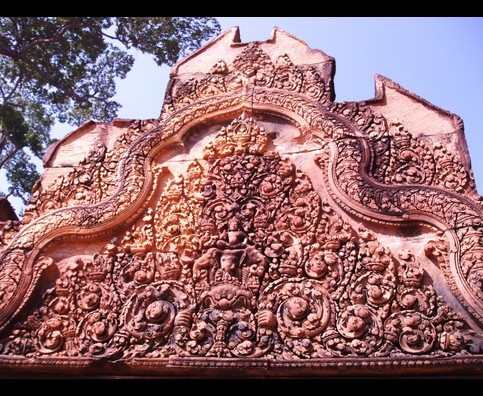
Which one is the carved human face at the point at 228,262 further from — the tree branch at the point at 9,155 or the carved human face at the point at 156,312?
the tree branch at the point at 9,155

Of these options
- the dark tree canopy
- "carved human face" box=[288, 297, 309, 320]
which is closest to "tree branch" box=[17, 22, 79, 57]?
the dark tree canopy

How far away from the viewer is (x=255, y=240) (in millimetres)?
4711

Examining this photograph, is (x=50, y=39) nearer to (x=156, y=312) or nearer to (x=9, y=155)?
(x=9, y=155)

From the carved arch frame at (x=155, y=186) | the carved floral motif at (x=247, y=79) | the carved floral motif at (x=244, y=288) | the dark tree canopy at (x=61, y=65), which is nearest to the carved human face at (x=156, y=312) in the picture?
the carved floral motif at (x=244, y=288)

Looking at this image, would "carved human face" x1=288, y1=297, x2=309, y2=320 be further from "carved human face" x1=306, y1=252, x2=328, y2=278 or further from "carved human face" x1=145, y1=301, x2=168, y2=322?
"carved human face" x1=145, y1=301, x2=168, y2=322

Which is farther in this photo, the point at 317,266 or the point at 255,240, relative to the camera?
the point at 255,240

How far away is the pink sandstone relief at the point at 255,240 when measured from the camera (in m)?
4.01

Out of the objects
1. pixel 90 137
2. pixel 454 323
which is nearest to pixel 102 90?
pixel 90 137

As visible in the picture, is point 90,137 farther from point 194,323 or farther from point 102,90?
point 102,90

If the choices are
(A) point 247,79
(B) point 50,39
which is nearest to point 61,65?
(B) point 50,39

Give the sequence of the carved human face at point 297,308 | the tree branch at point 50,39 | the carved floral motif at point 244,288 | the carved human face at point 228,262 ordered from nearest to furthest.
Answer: the carved floral motif at point 244,288 → the carved human face at point 297,308 → the carved human face at point 228,262 → the tree branch at point 50,39

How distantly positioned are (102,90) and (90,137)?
8.29 metres

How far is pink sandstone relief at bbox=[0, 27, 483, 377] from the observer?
401cm

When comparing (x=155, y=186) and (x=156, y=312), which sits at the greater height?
(x=155, y=186)
